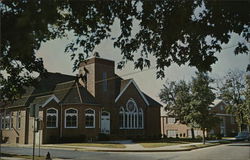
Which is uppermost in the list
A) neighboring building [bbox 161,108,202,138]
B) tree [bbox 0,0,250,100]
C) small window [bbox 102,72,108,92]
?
small window [bbox 102,72,108,92]

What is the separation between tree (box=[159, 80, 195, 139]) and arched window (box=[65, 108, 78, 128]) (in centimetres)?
1332

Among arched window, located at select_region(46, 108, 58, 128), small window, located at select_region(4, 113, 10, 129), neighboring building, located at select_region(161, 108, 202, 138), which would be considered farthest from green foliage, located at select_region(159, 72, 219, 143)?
small window, located at select_region(4, 113, 10, 129)

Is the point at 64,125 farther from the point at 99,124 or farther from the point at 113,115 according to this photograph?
the point at 113,115

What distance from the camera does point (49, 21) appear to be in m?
3.86

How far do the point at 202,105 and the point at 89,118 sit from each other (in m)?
13.2

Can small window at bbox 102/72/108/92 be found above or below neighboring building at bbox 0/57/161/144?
above

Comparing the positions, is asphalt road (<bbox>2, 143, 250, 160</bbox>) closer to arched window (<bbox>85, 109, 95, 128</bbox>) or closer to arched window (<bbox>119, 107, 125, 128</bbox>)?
arched window (<bbox>85, 109, 95, 128</bbox>)

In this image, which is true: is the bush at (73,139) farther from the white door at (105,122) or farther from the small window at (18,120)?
the small window at (18,120)

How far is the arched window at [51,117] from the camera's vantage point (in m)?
33.1

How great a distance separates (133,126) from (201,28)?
35.6 metres

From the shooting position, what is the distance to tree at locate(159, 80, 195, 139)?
37.4 metres

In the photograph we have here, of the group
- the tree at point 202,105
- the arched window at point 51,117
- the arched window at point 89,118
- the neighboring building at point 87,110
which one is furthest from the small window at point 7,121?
the tree at point 202,105

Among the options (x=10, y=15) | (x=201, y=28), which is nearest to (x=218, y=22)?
(x=201, y=28)

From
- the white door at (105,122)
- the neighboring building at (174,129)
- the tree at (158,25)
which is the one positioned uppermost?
the tree at (158,25)
